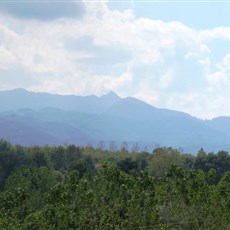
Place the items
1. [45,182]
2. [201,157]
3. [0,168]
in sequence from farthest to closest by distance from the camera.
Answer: [201,157]
[0,168]
[45,182]

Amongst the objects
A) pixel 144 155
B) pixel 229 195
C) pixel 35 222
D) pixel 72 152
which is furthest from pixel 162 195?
pixel 72 152

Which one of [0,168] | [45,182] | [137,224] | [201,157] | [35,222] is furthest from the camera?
[201,157]

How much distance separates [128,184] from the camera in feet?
64.7

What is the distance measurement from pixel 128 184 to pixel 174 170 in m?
2.12

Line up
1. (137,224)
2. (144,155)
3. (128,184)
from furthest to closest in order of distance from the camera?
(144,155)
(128,184)
(137,224)

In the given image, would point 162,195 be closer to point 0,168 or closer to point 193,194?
point 193,194

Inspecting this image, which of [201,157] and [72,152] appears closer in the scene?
[201,157]

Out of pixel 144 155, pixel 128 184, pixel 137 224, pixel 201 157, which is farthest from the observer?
pixel 144 155

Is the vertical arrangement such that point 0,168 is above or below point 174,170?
below

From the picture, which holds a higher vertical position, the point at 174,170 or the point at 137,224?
the point at 174,170

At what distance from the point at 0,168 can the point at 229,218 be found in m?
37.9

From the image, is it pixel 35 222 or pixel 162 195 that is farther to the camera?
pixel 162 195

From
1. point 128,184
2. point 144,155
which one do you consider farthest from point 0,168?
point 128,184

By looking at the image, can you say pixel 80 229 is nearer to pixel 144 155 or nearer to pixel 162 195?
pixel 162 195
